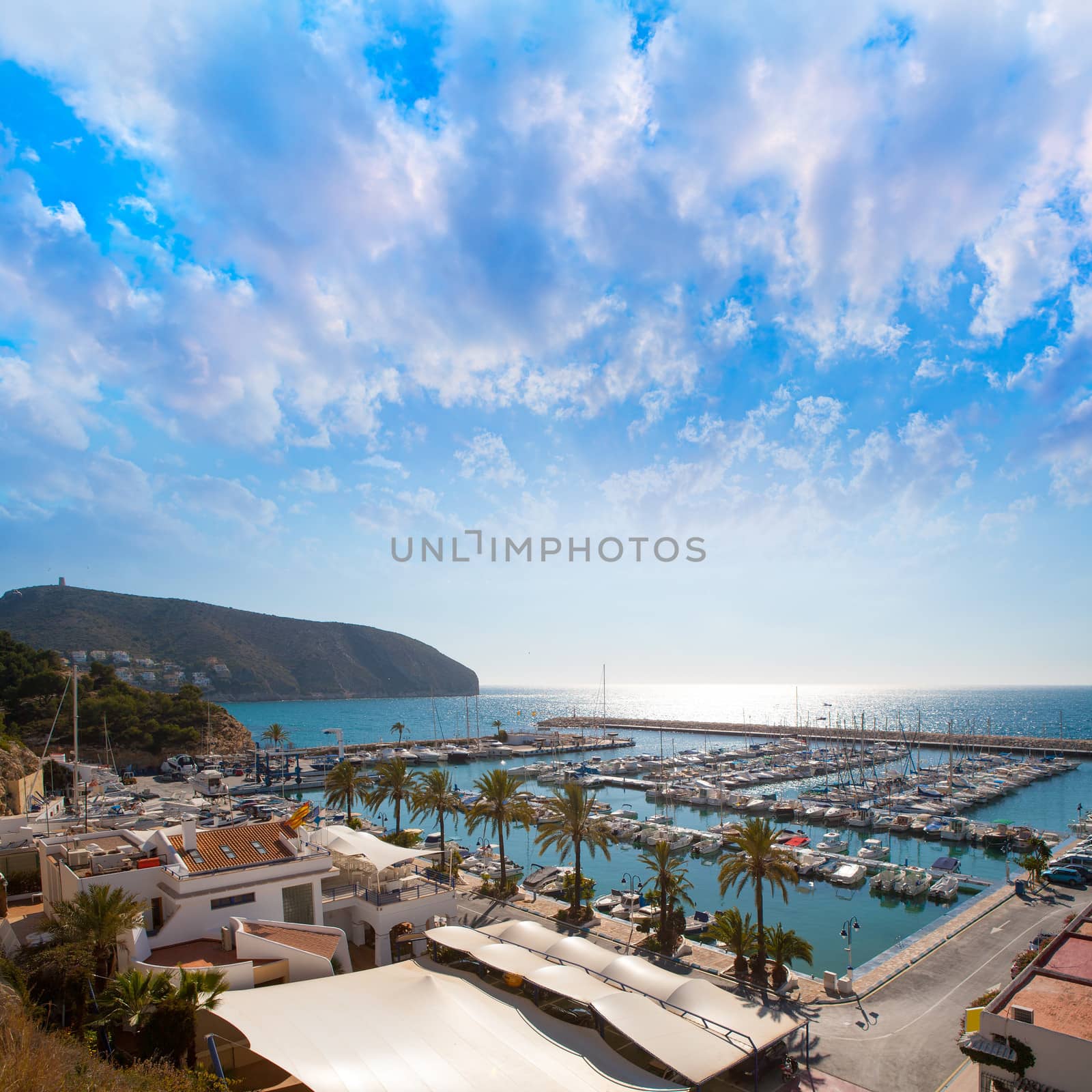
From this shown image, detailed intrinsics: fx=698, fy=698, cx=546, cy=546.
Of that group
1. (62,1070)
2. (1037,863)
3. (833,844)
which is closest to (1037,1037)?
(62,1070)

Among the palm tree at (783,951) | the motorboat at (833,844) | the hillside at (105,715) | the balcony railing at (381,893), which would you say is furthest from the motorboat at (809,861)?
the hillside at (105,715)

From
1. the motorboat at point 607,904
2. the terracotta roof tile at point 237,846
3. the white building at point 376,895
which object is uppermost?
the terracotta roof tile at point 237,846

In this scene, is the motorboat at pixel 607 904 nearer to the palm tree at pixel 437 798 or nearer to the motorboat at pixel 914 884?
the palm tree at pixel 437 798

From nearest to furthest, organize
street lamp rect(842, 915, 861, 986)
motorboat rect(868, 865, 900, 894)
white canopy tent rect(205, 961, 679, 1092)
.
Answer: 1. white canopy tent rect(205, 961, 679, 1092)
2. street lamp rect(842, 915, 861, 986)
3. motorboat rect(868, 865, 900, 894)

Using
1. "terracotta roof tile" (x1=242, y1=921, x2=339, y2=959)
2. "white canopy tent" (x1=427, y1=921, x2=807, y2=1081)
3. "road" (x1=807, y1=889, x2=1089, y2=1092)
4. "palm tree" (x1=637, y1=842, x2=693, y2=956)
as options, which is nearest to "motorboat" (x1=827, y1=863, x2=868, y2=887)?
"road" (x1=807, y1=889, x2=1089, y2=1092)

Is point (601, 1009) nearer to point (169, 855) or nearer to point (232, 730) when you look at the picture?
point (169, 855)

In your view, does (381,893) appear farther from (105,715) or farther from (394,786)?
(105,715)

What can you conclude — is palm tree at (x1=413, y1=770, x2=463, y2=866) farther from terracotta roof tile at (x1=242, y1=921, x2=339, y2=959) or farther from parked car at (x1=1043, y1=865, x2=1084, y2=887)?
parked car at (x1=1043, y1=865, x2=1084, y2=887)
